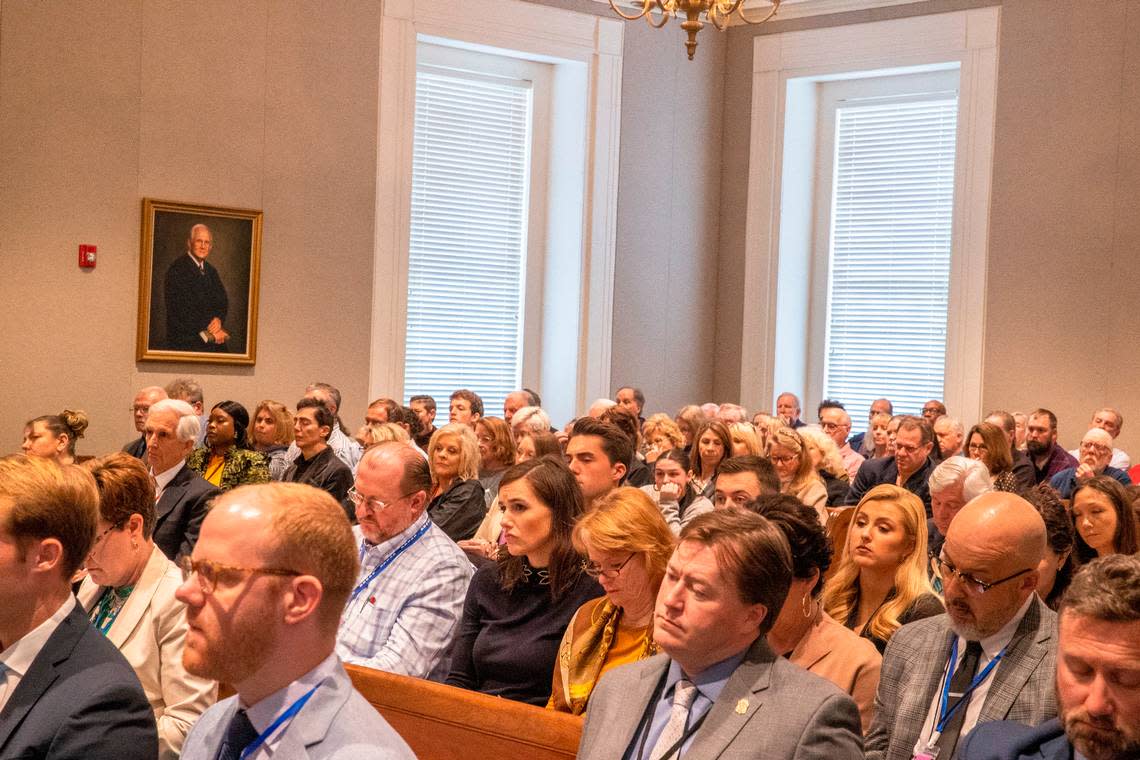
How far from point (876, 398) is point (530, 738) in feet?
38.8

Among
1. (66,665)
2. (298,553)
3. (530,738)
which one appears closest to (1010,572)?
(530,738)

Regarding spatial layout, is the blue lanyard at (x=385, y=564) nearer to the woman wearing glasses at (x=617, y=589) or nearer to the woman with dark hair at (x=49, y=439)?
the woman wearing glasses at (x=617, y=589)

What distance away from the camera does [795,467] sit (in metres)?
8.12

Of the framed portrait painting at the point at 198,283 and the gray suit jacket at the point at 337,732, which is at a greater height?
the framed portrait painting at the point at 198,283

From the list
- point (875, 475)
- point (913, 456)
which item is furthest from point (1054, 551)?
point (875, 475)

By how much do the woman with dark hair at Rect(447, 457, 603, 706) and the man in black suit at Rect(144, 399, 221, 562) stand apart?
177 centimetres

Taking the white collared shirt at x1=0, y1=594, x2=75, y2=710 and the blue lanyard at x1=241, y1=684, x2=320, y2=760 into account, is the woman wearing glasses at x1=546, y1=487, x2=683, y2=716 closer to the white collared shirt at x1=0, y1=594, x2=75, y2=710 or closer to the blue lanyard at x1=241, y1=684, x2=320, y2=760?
the white collared shirt at x1=0, y1=594, x2=75, y2=710

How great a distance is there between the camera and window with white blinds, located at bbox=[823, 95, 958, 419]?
14.3 meters

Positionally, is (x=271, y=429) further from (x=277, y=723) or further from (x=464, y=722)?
(x=277, y=723)

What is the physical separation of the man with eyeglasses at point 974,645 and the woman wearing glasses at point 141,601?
6.03ft

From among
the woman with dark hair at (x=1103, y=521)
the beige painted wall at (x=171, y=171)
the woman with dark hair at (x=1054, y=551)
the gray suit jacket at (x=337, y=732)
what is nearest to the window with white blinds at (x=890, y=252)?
the beige painted wall at (x=171, y=171)

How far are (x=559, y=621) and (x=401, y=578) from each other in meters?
0.65

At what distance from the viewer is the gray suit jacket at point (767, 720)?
8.58ft

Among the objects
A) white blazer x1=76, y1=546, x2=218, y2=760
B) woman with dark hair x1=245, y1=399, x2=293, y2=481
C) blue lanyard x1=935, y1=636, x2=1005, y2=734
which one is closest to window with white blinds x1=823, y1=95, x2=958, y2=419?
woman with dark hair x1=245, y1=399, x2=293, y2=481
